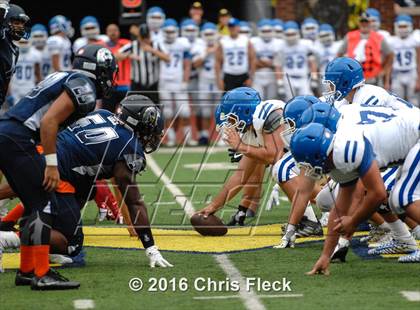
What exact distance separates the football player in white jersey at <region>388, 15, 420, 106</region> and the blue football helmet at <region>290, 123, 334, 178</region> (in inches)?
385

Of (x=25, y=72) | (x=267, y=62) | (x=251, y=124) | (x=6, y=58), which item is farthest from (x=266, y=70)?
(x=6, y=58)

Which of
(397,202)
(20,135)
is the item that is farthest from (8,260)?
(397,202)

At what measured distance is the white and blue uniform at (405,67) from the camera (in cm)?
1515

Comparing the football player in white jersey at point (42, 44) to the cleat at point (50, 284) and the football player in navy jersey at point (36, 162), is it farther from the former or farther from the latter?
the cleat at point (50, 284)

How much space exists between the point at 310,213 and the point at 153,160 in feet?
18.7

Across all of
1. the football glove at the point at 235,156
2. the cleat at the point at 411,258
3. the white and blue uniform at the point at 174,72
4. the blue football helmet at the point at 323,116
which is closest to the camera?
the blue football helmet at the point at 323,116

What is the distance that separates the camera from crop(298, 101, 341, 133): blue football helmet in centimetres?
598

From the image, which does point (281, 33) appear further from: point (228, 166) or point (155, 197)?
point (155, 197)

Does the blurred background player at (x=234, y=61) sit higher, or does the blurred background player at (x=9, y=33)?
the blurred background player at (x=9, y=33)

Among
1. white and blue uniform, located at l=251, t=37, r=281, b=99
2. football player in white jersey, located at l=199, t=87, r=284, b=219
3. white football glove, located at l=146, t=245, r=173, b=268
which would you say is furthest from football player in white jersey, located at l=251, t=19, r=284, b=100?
white football glove, located at l=146, t=245, r=173, b=268

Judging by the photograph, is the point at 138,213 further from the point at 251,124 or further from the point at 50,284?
the point at 251,124

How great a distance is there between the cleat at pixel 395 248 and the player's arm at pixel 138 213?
1.31 meters

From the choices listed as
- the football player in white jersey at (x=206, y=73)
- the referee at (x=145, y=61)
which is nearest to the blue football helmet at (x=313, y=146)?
→ the referee at (x=145, y=61)

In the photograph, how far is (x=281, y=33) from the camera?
15.9m
